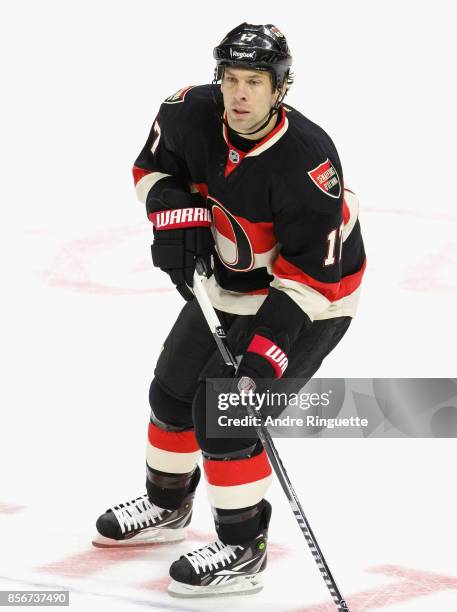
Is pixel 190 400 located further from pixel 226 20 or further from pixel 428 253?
pixel 226 20

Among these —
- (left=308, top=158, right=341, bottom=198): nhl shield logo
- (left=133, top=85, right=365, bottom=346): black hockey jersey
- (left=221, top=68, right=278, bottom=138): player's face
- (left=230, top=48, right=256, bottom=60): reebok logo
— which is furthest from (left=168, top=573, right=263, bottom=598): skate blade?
(left=230, top=48, right=256, bottom=60): reebok logo

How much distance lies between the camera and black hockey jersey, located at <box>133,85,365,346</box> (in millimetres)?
3029

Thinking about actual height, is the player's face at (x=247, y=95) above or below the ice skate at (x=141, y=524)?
above

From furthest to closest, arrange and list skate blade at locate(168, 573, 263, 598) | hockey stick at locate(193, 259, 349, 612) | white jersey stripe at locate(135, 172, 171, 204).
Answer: white jersey stripe at locate(135, 172, 171, 204) < skate blade at locate(168, 573, 263, 598) < hockey stick at locate(193, 259, 349, 612)

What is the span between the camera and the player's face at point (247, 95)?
301 cm

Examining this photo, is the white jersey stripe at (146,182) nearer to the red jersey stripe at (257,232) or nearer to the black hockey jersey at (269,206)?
the black hockey jersey at (269,206)

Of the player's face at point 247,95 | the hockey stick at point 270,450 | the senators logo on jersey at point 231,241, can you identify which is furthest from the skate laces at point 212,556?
the player's face at point 247,95

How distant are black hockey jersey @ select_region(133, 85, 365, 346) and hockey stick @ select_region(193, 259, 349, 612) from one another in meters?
0.10

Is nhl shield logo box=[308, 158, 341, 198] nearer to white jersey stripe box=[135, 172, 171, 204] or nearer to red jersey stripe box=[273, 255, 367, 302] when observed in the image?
red jersey stripe box=[273, 255, 367, 302]

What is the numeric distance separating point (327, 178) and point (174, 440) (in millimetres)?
904

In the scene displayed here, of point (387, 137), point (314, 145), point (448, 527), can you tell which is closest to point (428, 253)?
point (387, 137)

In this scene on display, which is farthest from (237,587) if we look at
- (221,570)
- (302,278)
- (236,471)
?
(302,278)

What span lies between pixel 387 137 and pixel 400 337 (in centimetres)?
243

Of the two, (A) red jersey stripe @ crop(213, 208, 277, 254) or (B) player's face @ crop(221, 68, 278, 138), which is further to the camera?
(A) red jersey stripe @ crop(213, 208, 277, 254)
